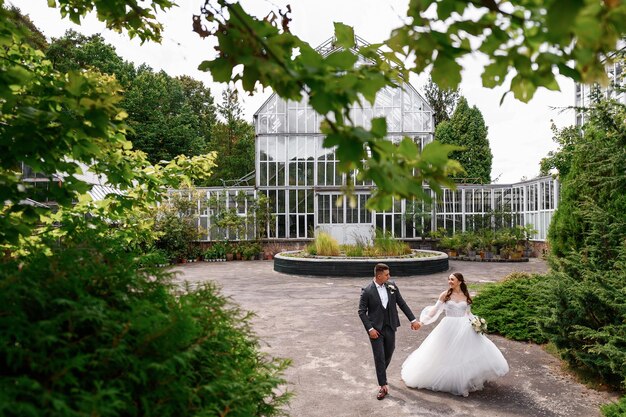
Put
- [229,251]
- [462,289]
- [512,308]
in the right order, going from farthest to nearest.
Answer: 1. [229,251]
2. [512,308]
3. [462,289]

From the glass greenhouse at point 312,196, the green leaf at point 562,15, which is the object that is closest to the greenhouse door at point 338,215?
the glass greenhouse at point 312,196

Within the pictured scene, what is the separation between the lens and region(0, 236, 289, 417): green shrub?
1510 millimetres

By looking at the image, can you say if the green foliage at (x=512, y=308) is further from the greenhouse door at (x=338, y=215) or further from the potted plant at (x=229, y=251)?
the potted plant at (x=229, y=251)

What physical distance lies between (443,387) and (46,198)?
16.1 feet

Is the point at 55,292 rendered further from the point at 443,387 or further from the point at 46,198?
the point at 443,387

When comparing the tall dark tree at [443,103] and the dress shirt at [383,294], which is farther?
the tall dark tree at [443,103]

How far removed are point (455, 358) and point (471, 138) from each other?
35260mm

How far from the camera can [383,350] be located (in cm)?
598

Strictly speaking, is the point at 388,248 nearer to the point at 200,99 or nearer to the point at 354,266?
the point at 354,266

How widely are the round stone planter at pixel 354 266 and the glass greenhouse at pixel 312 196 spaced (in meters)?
7.54

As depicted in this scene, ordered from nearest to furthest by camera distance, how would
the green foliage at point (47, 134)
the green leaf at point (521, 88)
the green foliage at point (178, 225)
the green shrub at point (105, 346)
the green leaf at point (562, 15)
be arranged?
the green leaf at point (562, 15), the green shrub at point (105, 346), the green leaf at point (521, 88), the green foliage at point (47, 134), the green foliage at point (178, 225)

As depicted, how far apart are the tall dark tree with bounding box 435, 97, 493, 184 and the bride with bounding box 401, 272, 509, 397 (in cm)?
3357

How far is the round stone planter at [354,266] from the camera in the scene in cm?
1664

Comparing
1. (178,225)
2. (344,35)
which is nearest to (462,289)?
(344,35)
